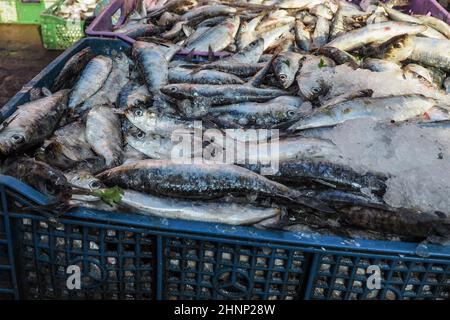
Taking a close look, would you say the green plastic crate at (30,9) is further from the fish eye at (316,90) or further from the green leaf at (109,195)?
the green leaf at (109,195)

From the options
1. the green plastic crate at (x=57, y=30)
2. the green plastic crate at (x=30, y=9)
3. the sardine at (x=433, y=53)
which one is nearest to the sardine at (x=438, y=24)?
the sardine at (x=433, y=53)

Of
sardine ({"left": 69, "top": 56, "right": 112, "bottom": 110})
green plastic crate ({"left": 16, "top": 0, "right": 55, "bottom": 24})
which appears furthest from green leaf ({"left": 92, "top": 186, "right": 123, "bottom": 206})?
green plastic crate ({"left": 16, "top": 0, "right": 55, "bottom": 24})

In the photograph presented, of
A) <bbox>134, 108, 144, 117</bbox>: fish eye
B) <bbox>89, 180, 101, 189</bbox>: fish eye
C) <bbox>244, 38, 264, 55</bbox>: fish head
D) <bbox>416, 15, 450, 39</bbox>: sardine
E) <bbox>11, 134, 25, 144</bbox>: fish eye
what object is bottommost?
<bbox>89, 180, 101, 189</bbox>: fish eye

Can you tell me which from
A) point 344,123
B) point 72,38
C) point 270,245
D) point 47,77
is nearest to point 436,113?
point 344,123

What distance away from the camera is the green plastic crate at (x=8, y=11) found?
300 inches

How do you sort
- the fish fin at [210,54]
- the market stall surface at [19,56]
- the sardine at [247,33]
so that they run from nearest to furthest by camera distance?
the fish fin at [210,54]
the sardine at [247,33]
the market stall surface at [19,56]

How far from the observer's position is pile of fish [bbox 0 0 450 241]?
7.41 feet

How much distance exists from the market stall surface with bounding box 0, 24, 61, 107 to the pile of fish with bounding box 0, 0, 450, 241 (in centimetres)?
231

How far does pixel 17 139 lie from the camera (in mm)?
2688

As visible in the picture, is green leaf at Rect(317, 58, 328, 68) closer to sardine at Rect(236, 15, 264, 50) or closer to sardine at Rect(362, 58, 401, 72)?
sardine at Rect(362, 58, 401, 72)

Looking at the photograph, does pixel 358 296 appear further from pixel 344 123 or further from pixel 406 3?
pixel 406 3

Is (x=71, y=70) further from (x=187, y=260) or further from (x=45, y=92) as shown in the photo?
(x=187, y=260)

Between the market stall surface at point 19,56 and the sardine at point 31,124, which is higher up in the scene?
the sardine at point 31,124

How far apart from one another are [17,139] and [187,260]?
1.41 meters
